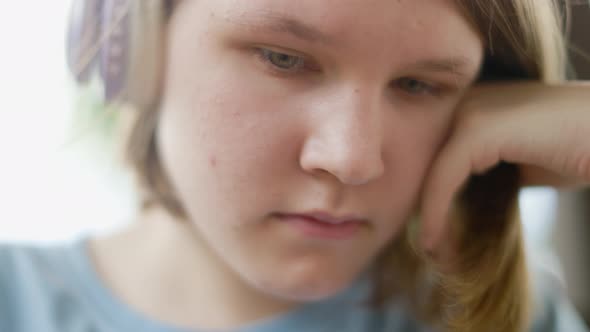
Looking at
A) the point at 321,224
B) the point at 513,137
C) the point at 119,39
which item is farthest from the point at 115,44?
the point at 513,137

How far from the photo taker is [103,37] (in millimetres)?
680

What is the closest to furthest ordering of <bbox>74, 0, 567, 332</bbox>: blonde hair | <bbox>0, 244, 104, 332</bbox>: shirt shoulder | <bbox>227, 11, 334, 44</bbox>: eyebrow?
<bbox>227, 11, 334, 44</bbox>: eyebrow, <bbox>74, 0, 567, 332</bbox>: blonde hair, <bbox>0, 244, 104, 332</bbox>: shirt shoulder

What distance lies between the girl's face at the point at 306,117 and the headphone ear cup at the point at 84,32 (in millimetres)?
93

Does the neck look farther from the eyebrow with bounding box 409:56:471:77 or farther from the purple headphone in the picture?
the eyebrow with bounding box 409:56:471:77

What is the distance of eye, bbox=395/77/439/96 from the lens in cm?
63

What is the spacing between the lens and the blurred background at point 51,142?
80cm

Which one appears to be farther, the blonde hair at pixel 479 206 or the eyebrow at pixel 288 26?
the blonde hair at pixel 479 206

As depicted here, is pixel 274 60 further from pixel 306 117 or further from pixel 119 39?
pixel 119 39

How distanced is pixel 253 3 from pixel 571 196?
0.95 m

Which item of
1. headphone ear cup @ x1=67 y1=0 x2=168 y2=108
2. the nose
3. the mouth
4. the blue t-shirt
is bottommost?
the blue t-shirt

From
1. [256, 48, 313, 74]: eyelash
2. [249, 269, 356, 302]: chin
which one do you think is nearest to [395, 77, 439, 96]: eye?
[256, 48, 313, 74]: eyelash

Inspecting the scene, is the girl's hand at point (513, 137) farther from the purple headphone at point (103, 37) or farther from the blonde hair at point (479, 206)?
the purple headphone at point (103, 37)

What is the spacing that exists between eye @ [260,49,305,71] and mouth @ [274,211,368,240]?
0.51 ft

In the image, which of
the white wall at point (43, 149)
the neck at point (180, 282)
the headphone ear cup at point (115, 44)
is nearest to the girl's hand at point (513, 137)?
the neck at point (180, 282)
